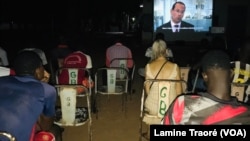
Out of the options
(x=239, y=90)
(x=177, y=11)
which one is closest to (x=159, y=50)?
(x=239, y=90)

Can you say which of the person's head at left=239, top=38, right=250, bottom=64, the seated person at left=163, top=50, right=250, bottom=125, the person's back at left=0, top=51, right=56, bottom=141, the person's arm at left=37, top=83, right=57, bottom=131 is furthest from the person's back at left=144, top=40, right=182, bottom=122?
the seated person at left=163, top=50, right=250, bottom=125

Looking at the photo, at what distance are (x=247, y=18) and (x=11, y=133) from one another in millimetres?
23561

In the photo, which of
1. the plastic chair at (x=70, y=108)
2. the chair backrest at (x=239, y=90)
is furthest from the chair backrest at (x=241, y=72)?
the plastic chair at (x=70, y=108)

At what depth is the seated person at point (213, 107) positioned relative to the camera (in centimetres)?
220

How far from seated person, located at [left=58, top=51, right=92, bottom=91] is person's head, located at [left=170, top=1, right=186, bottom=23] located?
15760 millimetres

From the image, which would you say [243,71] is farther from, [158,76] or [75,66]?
[75,66]

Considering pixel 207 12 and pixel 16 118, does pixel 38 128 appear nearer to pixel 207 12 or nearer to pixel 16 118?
pixel 16 118

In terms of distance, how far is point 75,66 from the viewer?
622cm

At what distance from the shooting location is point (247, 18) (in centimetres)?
2422

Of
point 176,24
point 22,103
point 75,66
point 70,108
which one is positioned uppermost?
point 176,24

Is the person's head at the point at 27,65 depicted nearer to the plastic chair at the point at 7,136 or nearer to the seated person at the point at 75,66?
the plastic chair at the point at 7,136

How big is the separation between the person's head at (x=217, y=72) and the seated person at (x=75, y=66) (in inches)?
144

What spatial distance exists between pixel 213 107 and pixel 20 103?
4.26 feet

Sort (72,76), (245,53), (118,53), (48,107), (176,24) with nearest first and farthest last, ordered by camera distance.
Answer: (48,107), (245,53), (72,76), (118,53), (176,24)
